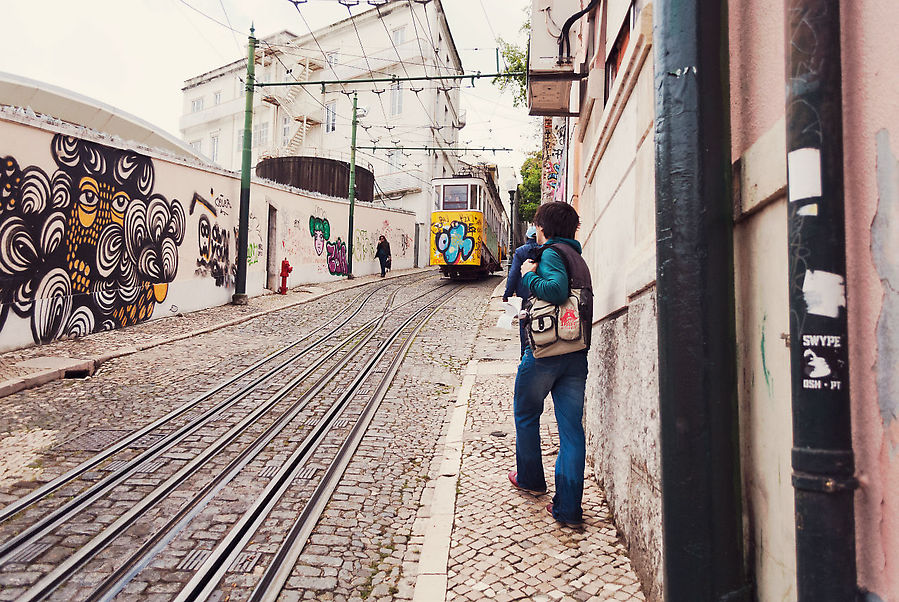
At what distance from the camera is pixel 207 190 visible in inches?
546

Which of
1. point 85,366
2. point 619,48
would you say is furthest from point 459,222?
point 619,48

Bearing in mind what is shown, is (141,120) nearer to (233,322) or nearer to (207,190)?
(207,190)

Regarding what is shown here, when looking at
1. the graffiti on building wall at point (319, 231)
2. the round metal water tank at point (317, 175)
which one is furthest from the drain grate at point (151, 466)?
the round metal water tank at point (317, 175)

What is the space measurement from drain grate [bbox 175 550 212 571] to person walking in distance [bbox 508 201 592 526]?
197 cm

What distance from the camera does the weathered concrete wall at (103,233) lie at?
28.2 ft

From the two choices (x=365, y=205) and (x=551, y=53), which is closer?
(x=551, y=53)

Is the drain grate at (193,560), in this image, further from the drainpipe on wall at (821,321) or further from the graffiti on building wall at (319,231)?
the graffiti on building wall at (319,231)

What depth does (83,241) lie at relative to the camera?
9867mm

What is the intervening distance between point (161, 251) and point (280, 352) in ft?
15.8

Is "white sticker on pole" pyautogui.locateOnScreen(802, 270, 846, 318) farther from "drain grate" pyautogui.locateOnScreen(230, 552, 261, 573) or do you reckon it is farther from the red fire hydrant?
the red fire hydrant

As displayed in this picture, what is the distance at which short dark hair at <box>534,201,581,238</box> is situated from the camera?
3701mm

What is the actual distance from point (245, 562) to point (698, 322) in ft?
8.90

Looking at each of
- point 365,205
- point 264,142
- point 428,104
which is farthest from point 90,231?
point 264,142

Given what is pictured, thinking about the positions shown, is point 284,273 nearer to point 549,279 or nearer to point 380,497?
point 380,497
